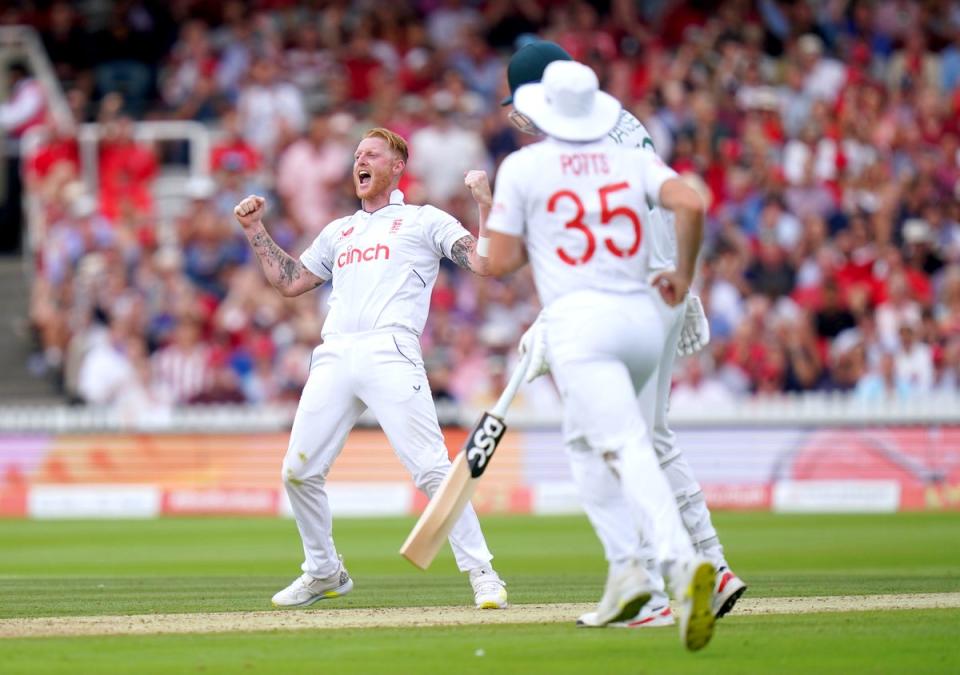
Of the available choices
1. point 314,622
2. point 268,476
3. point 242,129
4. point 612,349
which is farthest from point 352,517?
point 612,349

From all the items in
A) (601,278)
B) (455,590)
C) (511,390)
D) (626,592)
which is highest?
(601,278)

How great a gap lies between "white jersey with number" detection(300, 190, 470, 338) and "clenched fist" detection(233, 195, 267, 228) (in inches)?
17.8

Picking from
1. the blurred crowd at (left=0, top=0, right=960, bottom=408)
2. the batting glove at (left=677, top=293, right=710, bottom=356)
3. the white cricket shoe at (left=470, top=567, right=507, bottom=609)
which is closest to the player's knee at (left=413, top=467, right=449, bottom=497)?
the white cricket shoe at (left=470, top=567, right=507, bottom=609)

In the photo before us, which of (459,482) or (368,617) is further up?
(459,482)

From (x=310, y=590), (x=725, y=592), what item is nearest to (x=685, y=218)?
(x=725, y=592)

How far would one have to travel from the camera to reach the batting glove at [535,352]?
8.59 m

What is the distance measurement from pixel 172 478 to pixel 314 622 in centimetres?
1254

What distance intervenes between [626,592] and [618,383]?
0.98m

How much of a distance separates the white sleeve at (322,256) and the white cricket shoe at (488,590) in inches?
77.4

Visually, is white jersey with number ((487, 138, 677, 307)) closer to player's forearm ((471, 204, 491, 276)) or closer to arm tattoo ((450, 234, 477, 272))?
player's forearm ((471, 204, 491, 276))

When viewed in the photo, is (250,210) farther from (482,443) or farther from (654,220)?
(654,220)

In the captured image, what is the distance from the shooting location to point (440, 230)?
9.79 metres

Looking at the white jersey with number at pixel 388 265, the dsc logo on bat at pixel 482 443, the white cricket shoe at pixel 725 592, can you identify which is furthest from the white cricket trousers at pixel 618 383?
the white jersey with number at pixel 388 265

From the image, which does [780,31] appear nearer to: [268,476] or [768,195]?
[768,195]
